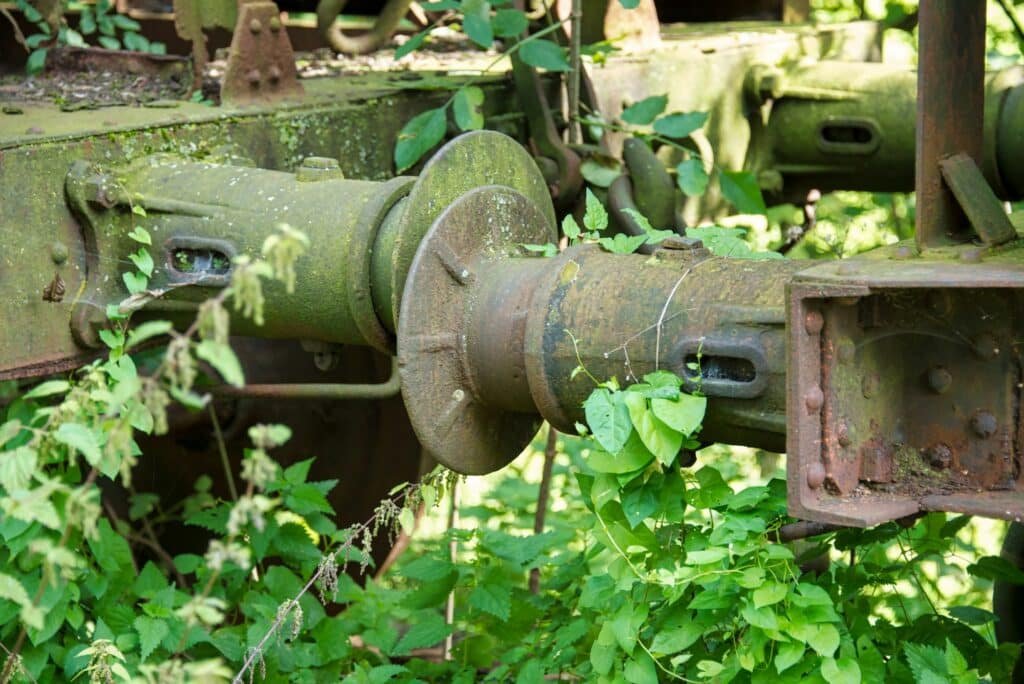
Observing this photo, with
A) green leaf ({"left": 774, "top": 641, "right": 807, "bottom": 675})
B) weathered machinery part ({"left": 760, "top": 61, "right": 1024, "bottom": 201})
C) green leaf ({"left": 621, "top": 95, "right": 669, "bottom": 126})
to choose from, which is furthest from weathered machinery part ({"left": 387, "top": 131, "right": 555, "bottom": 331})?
weathered machinery part ({"left": 760, "top": 61, "right": 1024, "bottom": 201})

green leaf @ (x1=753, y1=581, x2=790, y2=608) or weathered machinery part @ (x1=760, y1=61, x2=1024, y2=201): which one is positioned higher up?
weathered machinery part @ (x1=760, y1=61, x2=1024, y2=201)

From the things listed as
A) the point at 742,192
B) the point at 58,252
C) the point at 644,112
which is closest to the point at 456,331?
the point at 58,252

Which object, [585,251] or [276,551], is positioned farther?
[276,551]

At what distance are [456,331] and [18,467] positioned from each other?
3.18ft

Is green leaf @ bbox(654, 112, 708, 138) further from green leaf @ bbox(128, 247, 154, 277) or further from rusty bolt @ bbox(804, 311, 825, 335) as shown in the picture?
rusty bolt @ bbox(804, 311, 825, 335)

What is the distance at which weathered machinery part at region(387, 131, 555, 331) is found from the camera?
274cm

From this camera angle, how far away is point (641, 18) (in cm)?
445

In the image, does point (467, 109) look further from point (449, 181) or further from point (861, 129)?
point (861, 129)

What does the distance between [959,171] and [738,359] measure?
0.48 metres

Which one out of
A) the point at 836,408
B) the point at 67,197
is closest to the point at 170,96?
the point at 67,197

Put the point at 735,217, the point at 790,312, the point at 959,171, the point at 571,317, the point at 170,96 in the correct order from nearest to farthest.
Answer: the point at 790,312 → the point at 959,171 → the point at 571,317 → the point at 170,96 → the point at 735,217

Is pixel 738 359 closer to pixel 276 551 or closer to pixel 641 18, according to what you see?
pixel 276 551

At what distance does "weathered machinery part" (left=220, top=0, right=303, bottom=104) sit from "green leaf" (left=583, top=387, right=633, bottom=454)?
151cm

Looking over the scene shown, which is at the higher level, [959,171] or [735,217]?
[959,171]
